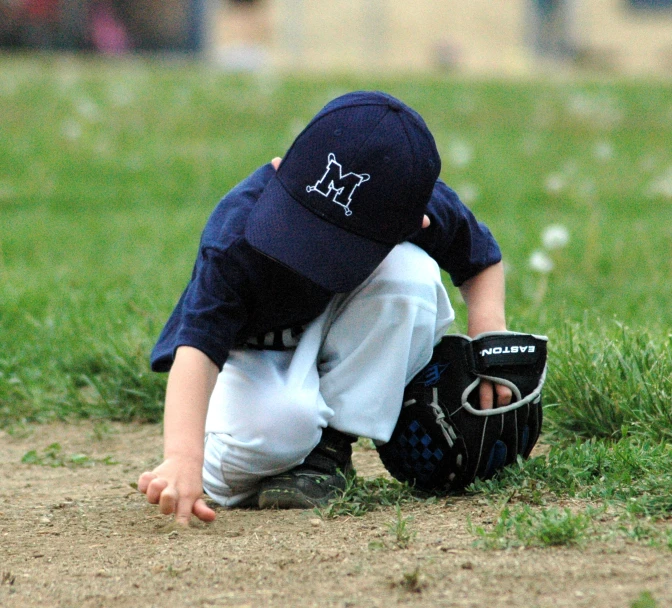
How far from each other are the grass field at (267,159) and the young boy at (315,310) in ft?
1.26

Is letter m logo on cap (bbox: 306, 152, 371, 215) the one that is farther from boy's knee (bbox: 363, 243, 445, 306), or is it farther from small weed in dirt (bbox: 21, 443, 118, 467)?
small weed in dirt (bbox: 21, 443, 118, 467)

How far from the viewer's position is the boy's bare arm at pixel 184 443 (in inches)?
82.9

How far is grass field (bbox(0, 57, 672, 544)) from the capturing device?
2.86 meters

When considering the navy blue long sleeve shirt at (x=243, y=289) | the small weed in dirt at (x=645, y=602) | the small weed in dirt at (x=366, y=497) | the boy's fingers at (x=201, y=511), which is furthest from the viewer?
the small weed in dirt at (x=366, y=497)

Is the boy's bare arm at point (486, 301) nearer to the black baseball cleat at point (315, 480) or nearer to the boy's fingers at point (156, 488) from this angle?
the black baseball cleat at point (315, 480)

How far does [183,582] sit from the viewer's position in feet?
6.42

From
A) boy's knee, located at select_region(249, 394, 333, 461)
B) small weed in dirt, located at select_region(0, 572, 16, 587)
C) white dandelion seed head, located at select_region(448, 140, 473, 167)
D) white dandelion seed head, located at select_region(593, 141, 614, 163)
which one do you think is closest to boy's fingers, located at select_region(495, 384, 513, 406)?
boy's knee, located at select_region(249, 394, 333, 461)

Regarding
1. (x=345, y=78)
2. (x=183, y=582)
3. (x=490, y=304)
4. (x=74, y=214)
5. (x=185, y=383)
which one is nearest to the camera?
(x=183, y=582)

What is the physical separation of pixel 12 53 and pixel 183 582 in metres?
18.1

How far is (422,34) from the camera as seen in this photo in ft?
79.7

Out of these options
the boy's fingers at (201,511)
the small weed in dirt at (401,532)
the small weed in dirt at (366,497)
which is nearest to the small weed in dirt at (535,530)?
the small weed in dirt at (401,532)

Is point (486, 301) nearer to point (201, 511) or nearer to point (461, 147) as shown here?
point (201, 511)

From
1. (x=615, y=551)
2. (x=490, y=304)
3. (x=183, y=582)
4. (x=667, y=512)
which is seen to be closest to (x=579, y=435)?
(x=490, y=304)

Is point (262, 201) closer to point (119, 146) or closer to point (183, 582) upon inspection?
point (183, 582)
